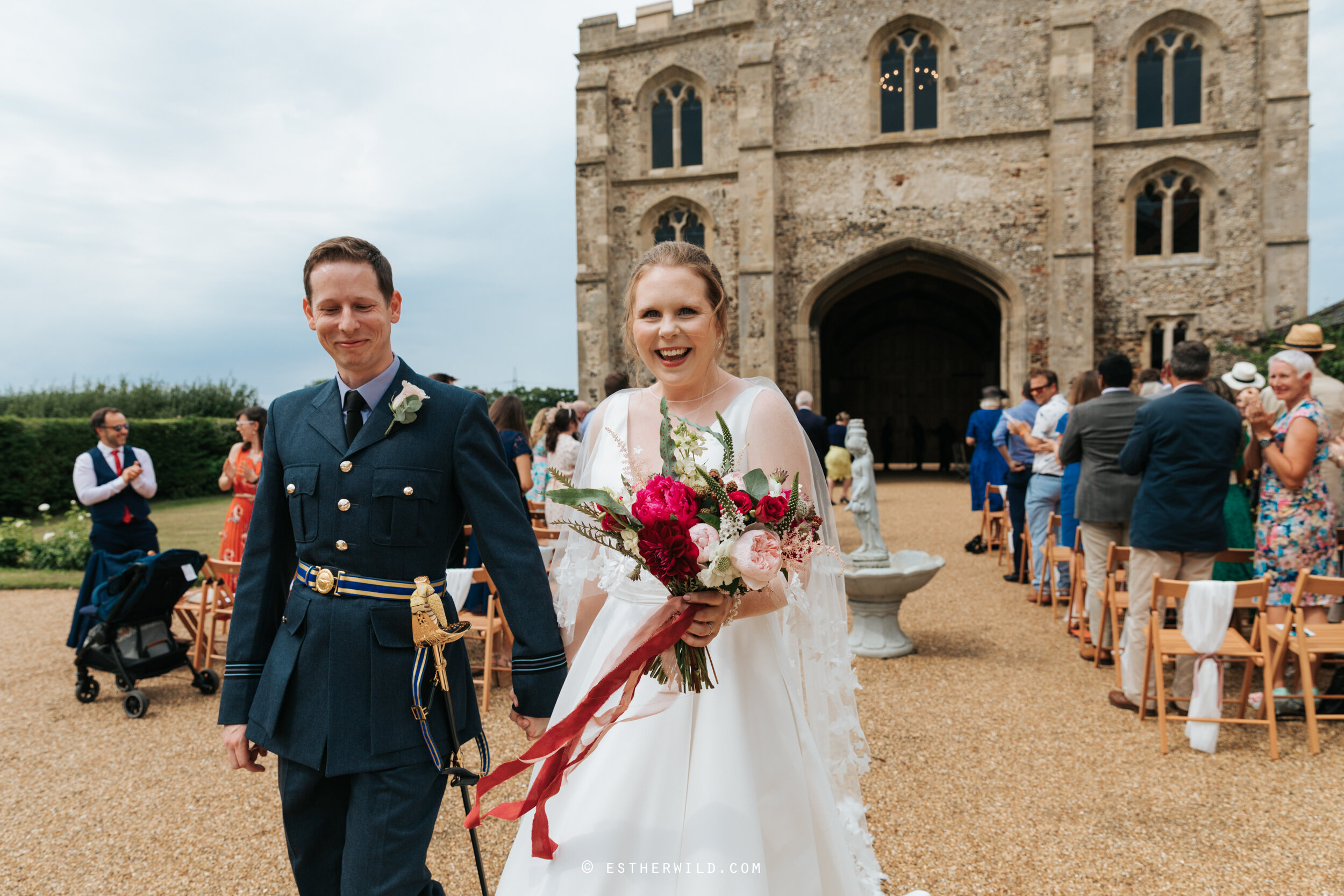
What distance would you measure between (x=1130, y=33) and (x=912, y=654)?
16622 millimetres

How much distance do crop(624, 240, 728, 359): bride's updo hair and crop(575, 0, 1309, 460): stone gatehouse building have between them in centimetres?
1548

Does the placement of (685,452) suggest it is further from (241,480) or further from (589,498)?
(241,480)

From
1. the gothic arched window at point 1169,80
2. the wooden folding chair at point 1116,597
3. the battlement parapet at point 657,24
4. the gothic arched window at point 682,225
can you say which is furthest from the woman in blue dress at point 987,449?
the battlement parapet at point 657,24

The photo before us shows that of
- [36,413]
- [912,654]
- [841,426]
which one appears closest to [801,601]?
[912,654]

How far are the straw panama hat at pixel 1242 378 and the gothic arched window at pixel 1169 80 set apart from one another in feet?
46.1

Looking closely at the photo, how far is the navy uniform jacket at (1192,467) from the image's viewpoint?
4227mm

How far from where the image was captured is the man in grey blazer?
5.15 meters

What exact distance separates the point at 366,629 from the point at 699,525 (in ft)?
2.81

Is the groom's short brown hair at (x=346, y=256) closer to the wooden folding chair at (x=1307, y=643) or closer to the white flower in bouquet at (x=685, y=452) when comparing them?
the white flower in bouquet at (x=685, y=452)

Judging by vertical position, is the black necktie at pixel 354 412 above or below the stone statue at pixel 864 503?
above

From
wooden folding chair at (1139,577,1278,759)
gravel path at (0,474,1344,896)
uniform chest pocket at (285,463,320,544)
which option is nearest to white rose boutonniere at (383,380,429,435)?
uniform chest pocket at (285,463,320,544)

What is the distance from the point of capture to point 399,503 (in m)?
1.83

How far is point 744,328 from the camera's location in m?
18.0

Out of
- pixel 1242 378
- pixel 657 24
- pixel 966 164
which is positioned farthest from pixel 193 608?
pixel 657 24
